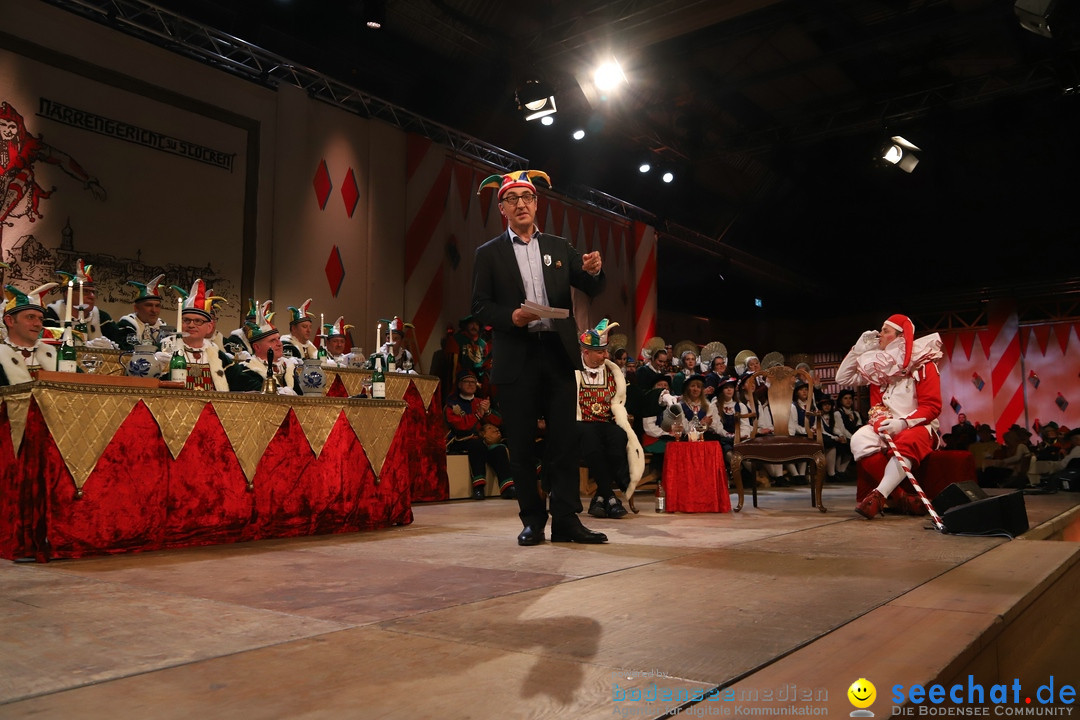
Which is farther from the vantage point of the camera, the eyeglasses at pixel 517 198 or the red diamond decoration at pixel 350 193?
the red diamond decoration at pixel 350 193

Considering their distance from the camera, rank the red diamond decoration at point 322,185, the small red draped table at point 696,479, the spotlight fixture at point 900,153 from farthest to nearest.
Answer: the spotlight fixture at point 900,153, the red diamond decoration at point 322,185, the small red draped table at point 696,479

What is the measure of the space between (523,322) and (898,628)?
171 centimetres

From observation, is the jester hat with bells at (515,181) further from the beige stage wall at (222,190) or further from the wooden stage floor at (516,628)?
the beige stage wall at (222,190)

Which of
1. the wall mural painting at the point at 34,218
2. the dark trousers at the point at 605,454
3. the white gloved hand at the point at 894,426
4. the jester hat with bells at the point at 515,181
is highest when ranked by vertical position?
the wall mural painting at the point at 34,218

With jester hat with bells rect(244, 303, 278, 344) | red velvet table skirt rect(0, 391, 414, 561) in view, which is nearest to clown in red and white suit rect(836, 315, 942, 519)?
red velvet table skirt rect(0, 391, 414, 561)

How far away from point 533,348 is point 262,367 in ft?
6.69

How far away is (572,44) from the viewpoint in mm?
8016

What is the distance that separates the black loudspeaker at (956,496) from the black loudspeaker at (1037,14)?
4.94 m

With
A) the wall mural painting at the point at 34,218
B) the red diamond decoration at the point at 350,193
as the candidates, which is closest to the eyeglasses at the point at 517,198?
the wall mural painting at the point at 34,218

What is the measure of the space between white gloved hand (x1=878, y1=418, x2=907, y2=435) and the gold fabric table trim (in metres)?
2.85

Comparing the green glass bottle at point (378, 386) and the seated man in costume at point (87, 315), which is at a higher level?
the seated man in costume at point (87, 315)

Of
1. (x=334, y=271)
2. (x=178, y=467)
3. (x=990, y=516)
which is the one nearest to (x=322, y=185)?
(x=334, y=271)

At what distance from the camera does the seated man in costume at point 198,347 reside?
12.4 feet

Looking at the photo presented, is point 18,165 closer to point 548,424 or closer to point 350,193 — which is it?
point 350,193
